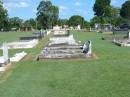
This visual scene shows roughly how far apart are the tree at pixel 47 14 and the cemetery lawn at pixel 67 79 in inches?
3858

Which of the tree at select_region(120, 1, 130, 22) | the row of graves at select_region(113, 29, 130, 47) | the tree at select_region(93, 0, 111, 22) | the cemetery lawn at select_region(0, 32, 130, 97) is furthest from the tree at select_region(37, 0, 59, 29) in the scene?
the cemetery lawn at select_region(0, 32, 130, 97)

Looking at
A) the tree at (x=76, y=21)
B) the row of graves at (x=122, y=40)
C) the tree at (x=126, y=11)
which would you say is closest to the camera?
the row of graves at (x=122, y=40)

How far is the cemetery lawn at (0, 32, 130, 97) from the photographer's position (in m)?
11.0

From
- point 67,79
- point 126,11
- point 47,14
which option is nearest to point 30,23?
point 47,14

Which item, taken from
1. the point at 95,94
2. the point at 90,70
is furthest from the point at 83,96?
the point at 90,70

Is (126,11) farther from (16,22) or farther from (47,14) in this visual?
(16,22)

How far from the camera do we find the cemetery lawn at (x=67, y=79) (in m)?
11.0

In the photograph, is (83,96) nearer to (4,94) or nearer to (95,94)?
(95,94)

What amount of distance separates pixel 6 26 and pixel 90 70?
113 meters

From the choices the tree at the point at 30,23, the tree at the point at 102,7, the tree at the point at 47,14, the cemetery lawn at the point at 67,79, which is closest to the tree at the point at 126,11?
the tree at the point at 102,7

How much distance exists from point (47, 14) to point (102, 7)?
15157 mm

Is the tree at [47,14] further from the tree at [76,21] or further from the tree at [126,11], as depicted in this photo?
the tree at [76,21]

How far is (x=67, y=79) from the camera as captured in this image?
13.5m

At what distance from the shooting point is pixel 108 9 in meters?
116
